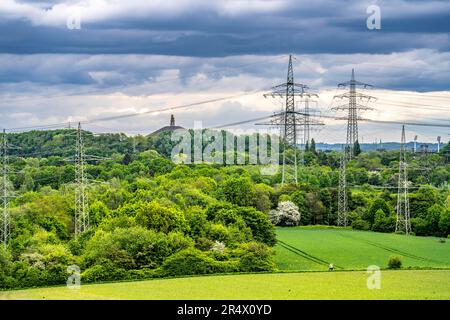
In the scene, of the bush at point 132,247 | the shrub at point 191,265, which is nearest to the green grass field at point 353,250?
the shrub at point 191,265

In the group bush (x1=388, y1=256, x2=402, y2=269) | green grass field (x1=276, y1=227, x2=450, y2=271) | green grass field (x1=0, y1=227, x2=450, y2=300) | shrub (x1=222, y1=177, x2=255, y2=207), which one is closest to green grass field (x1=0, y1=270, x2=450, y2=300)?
green grass field (x1=0, y1=227, x2=450, y2=300)

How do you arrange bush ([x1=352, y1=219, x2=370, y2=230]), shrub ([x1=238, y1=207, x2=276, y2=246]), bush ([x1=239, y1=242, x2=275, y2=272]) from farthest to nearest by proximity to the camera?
bush ([x1=352, y1=219, x2=370, y2=230]) → shrub ([x1=238, y1=207, x2=276, y2=246]) → bush ([x1=239, y1=242, x2=275, y2=272])

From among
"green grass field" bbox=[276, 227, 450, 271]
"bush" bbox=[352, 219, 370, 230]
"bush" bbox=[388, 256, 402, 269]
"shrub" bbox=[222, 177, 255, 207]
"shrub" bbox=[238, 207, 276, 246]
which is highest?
"shrub" bbox=[222, 177, 255, 207]

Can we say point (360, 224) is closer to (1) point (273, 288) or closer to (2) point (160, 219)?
(2) point (160, 219)

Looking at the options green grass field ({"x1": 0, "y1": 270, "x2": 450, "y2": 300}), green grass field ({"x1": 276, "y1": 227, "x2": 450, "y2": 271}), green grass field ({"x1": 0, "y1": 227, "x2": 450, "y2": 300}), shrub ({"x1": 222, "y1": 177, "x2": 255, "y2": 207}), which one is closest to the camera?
green grass field ({"x1": 0, "y1": 270, "x2": 450, "y2": 300})

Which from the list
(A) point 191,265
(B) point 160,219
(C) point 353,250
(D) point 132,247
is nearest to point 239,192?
(C) point 353,250

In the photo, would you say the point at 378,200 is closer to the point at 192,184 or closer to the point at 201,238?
the point at 192,184

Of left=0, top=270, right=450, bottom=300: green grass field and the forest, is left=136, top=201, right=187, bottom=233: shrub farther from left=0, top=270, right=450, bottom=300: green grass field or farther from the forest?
left=0, top=270, right=450, bottom=300: green grass field
